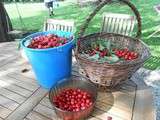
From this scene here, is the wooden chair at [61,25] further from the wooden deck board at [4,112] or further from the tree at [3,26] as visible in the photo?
the tree at [3,26]

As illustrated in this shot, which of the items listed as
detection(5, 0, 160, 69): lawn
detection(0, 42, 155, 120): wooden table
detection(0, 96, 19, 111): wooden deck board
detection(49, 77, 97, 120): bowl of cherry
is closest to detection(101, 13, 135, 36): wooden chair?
detection(5, 0, 160, 69): lawn

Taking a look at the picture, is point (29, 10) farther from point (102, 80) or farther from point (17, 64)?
point (102, 80)

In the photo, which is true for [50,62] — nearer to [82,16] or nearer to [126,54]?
[126,54]

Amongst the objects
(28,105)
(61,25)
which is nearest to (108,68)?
(28,105)

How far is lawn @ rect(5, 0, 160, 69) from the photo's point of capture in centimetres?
543

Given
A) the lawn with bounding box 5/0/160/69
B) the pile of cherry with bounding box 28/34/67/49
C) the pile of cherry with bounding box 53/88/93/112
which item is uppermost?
the pile of cherry with bounding box 28/34/67/49

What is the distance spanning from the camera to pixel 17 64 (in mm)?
2693

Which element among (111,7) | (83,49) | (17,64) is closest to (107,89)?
A: (83,49)

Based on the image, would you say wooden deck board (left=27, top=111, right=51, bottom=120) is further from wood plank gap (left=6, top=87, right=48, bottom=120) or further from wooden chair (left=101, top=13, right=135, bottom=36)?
wooden chair (left=101, top=13, right=135, bottom=36)

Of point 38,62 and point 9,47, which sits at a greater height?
point 38,62

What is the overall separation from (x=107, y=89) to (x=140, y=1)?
794 centimetres

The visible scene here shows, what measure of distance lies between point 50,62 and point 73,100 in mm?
406

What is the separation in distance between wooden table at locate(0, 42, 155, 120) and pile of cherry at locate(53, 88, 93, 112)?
0.12m

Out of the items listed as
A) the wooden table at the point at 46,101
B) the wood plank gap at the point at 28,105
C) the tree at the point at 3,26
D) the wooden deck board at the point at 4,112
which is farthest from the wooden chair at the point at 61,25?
the tree at the point at 3,26
